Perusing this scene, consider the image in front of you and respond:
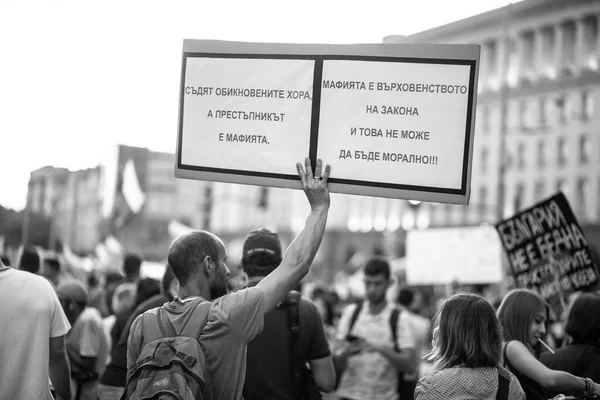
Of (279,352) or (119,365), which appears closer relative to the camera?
(279,352)

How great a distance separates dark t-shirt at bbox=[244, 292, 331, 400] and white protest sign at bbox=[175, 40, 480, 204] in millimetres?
1134

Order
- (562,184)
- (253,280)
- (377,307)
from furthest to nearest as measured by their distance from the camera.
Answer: (562,184) < (377,307) < (253,280)

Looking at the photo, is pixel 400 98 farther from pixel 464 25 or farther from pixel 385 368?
pixel 464 25

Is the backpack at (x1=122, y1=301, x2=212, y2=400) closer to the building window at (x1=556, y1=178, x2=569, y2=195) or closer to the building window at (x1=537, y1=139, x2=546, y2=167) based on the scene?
the building window at (x1=556, y1=178, x2=569, y2=195)

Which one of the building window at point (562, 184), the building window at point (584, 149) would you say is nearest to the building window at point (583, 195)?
the building window at point (562, 184)

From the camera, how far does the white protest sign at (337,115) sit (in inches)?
167

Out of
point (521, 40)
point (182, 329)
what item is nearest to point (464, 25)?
point (521, 40)

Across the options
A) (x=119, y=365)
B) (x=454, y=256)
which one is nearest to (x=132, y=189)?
(x=454, y=256)

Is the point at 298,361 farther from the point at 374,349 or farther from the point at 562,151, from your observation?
the point at 562,151

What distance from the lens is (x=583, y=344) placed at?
17.8 ft

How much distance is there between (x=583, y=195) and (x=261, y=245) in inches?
2604

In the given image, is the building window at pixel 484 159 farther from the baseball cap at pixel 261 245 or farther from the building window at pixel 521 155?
the baseball cap at pixel 261 245

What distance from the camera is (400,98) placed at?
14.2ft

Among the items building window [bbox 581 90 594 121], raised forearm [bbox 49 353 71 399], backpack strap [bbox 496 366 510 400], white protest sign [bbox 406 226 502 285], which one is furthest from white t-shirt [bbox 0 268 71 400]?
building window [bbox 581 90 594 121]
